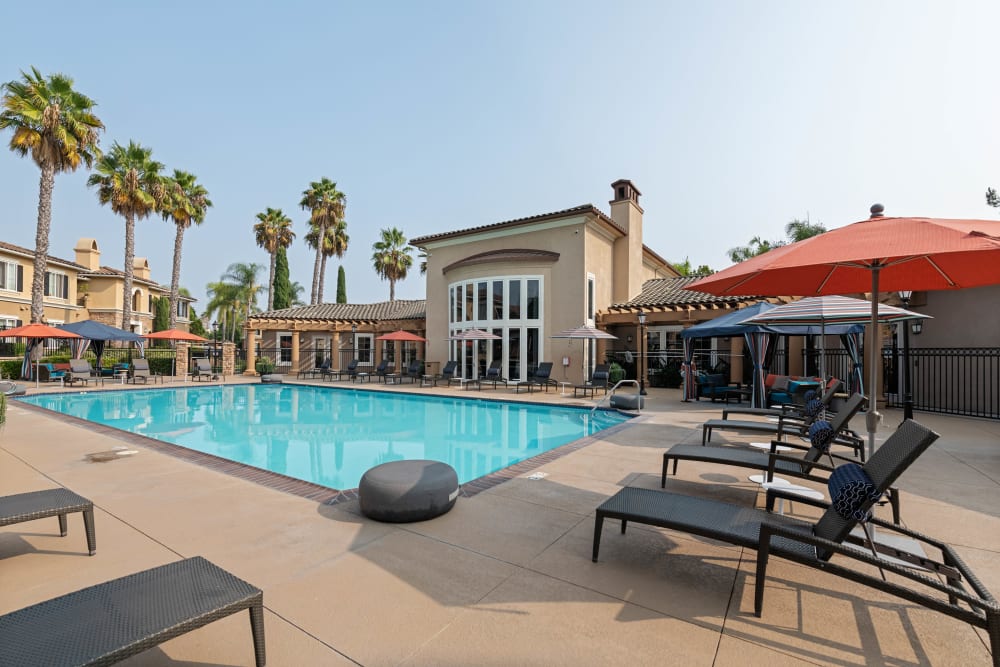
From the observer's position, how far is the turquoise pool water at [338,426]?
853cm

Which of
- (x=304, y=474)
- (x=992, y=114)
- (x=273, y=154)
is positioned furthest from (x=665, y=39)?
(x=273, y=154)

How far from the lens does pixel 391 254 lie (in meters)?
40.7

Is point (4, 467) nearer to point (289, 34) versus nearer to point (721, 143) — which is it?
point (289, 34)

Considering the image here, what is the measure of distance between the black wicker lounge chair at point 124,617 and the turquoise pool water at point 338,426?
453 cm

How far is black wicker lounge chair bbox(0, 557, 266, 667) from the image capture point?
5.90 ft

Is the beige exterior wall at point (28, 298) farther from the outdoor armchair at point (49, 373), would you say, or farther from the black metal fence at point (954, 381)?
the black metal fence at point (954, 381)

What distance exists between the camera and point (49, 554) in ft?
11.6

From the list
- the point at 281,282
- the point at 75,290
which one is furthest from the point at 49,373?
the point at 281,282

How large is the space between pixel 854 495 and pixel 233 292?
51.7 meters

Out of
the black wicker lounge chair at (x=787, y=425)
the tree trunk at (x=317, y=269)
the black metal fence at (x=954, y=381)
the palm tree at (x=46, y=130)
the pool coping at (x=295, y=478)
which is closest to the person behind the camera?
the pool coping at (x=295, y=478)

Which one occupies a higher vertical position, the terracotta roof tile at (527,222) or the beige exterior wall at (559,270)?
the terracotta roof tile at (527,222)

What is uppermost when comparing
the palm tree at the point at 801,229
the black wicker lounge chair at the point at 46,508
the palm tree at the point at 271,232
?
the palm tree at the point at 271,232

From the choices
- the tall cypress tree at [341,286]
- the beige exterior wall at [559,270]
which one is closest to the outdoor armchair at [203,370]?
the beige exterior wall at [559,270]

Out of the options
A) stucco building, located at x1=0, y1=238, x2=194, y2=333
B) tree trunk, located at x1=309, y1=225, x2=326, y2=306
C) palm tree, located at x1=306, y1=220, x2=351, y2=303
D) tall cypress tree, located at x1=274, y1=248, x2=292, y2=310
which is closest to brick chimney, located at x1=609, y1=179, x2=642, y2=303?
palm tree, located at x1=306, y1=220, x2=351, y2=303
